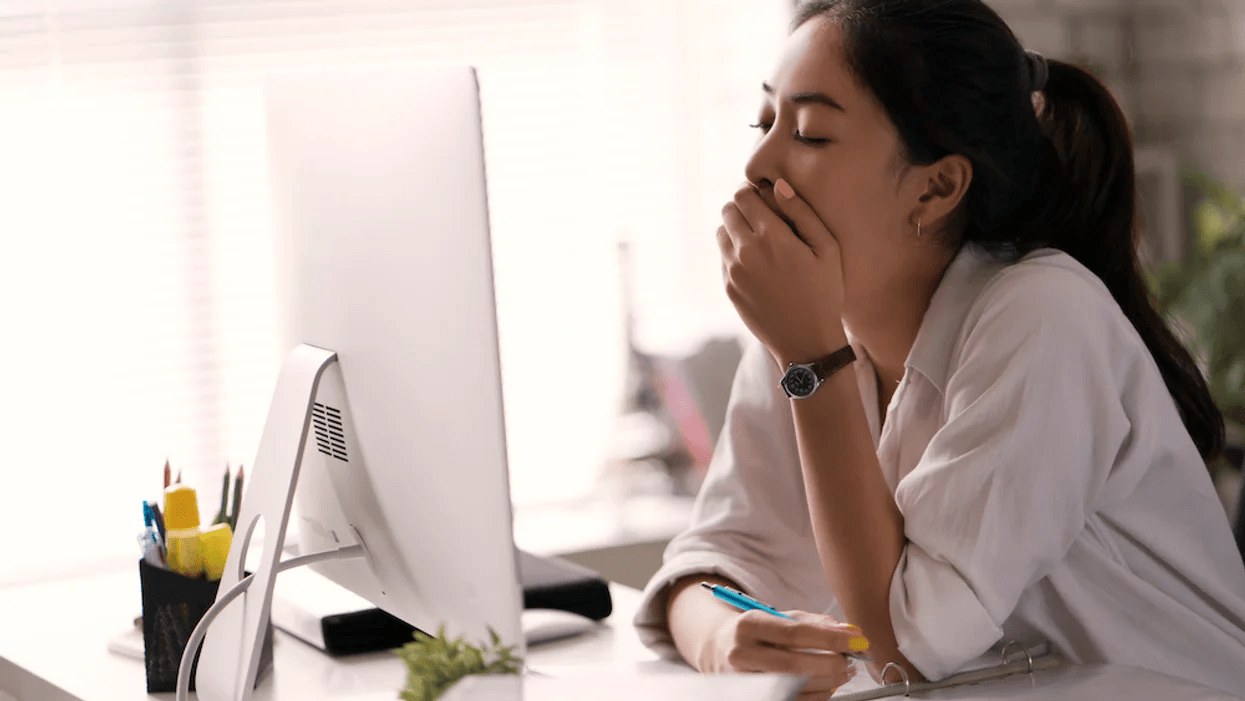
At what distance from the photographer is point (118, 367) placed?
2.27m

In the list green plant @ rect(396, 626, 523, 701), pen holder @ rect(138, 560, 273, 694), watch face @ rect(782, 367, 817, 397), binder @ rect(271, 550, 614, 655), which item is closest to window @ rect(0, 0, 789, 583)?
binder @ rect(271, 550, 614, 655)

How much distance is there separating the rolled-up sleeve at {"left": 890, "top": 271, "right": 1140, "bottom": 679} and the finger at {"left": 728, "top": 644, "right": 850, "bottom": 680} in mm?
111

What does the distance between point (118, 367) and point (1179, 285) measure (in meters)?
2.10

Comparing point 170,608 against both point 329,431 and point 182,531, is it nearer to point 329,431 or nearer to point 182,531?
point 182,531

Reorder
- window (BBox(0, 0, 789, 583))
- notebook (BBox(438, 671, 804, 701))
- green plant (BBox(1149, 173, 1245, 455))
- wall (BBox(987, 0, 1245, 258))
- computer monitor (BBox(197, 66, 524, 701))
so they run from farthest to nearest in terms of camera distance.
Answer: wall (BBox(987, 0, 1245, 258)), green plant (BBox(1149, 173, 1245, 455)), window (BBox(0, 0, 789, 583)), computer monitor (BBox(197, 66, 524, 701)), notebook (BBox(438, 671, 804, 701))

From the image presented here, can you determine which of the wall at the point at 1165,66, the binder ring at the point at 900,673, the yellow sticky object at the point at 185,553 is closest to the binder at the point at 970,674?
the binder ring at the point at 900,673

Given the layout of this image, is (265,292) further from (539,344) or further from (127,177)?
(539,344)

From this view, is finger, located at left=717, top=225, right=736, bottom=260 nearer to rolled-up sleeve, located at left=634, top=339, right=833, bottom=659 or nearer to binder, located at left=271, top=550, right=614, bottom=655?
rolled-up sleeve, located at left=634, top=339, right=833, bottom=659

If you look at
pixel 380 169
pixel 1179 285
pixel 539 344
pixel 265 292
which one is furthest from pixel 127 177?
pixel 1179 285

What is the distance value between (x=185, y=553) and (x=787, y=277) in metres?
0.59

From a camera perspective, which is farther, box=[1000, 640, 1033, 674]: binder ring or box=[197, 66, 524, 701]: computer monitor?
box=[1000, 640, 1033, 674]: binder ring

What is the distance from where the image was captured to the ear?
3.75ft

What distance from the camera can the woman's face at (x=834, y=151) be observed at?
1.11m

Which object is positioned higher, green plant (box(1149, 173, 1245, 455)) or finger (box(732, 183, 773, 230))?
finger (box(732, 183, 773, 230))
